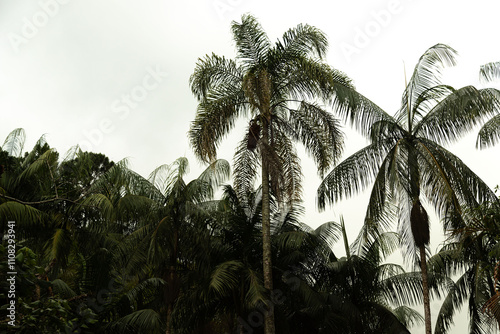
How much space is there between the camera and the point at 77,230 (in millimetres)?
16984

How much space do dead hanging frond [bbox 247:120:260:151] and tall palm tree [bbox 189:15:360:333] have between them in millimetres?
25

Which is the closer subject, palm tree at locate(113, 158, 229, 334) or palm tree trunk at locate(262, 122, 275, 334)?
palm tree trunk at locate(262, 122, 275, 334)

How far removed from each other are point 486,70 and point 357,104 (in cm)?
328

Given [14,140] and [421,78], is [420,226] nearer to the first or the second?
[421,78]

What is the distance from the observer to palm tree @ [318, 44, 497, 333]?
13252 mm

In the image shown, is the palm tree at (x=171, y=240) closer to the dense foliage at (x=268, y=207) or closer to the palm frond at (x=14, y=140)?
the dense foliage at (x=268, y=207)

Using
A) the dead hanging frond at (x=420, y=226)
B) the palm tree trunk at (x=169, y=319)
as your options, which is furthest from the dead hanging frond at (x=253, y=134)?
the palm tree trunk at (x=169, y=319)

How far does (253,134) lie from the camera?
1346cm

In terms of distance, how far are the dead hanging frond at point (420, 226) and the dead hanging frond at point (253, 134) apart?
4510 millimetres

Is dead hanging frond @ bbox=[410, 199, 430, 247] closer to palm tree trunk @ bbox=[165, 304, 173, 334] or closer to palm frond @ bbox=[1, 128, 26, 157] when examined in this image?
palm tree trunk @ bbox=[165, 304, 173, 334]

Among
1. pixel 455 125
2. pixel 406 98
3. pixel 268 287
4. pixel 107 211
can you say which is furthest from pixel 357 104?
pixel 107 211

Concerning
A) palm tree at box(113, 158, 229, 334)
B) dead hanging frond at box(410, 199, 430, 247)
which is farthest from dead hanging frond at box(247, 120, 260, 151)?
dead hanging frond at box(410, 199, 430, 247)

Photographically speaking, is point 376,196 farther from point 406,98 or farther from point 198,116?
point 198,116

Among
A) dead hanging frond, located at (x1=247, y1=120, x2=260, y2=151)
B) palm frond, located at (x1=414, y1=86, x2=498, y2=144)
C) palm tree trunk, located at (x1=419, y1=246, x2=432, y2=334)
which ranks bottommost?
palm tree trunk, located at (x1=419, y1=246, x2=432, y2=334)
